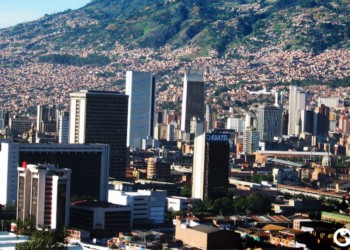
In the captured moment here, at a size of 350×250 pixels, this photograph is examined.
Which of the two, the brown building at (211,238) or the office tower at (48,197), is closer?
the brown building at (211,238)

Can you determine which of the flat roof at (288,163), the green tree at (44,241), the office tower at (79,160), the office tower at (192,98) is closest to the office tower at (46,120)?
the office tower at (192,98)

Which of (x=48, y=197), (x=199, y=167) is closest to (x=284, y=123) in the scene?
(x=199, y=167)

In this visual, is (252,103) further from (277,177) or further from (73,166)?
(73,166)

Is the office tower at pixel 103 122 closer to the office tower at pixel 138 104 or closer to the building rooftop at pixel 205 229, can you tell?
the building rooftop at pixel 205 229

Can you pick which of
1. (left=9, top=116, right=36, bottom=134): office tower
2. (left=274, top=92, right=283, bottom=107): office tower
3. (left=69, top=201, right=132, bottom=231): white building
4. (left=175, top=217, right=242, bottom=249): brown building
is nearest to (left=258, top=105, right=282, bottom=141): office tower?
(left=274, top=92, right=283, bottom=107): office tower

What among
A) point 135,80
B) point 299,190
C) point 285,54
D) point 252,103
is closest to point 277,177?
point 299,190
